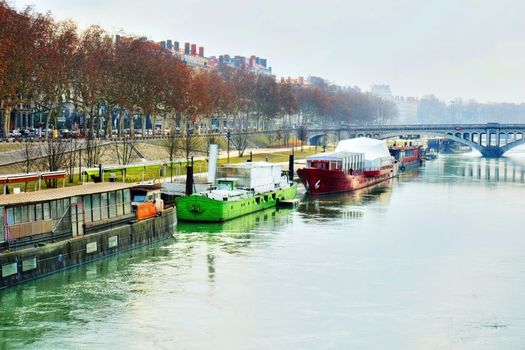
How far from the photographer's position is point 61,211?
4225 centimetres

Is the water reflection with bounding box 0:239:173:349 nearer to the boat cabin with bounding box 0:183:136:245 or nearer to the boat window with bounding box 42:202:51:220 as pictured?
the boat cabin with bounding box 0:183:136:245

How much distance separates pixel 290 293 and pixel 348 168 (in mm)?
58582

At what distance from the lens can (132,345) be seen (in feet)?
103

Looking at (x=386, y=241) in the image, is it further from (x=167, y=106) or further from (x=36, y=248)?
(x=167, y=106)

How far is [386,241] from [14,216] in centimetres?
2570

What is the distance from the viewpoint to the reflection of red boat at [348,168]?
87438 mm

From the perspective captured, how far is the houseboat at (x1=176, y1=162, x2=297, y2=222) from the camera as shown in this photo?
200 ft

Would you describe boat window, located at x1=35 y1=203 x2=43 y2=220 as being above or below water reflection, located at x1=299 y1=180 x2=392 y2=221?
above

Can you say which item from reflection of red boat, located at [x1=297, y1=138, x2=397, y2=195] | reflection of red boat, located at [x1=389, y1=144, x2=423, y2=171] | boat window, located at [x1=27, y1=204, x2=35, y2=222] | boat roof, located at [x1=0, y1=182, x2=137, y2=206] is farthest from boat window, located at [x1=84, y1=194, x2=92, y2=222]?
reflection of red boat, located at [x1=389, y1=144, x2=423, y2=171]

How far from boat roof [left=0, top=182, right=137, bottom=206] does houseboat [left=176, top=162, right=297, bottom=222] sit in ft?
41.2

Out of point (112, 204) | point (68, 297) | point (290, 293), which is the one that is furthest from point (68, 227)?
point (290, 293)

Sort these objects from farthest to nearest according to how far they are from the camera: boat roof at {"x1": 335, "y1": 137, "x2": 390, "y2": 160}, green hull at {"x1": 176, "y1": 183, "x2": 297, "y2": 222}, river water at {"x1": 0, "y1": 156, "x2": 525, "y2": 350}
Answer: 1. boat roof at {"x1": 335, "y1": 137, "x2": 390, "y2": 160}
2. green hull at {"x1": 176, "y1": 183, "x2": 297, "y2": 222}
3. river water at {"x1": 0, "y1": 156, "x2": 525, "y2": 350}

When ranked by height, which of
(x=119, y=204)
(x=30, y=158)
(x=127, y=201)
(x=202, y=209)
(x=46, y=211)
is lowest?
(x=202, y=209)

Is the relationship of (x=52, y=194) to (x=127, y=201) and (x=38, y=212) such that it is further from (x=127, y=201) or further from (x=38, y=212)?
(x=127, y=201)
